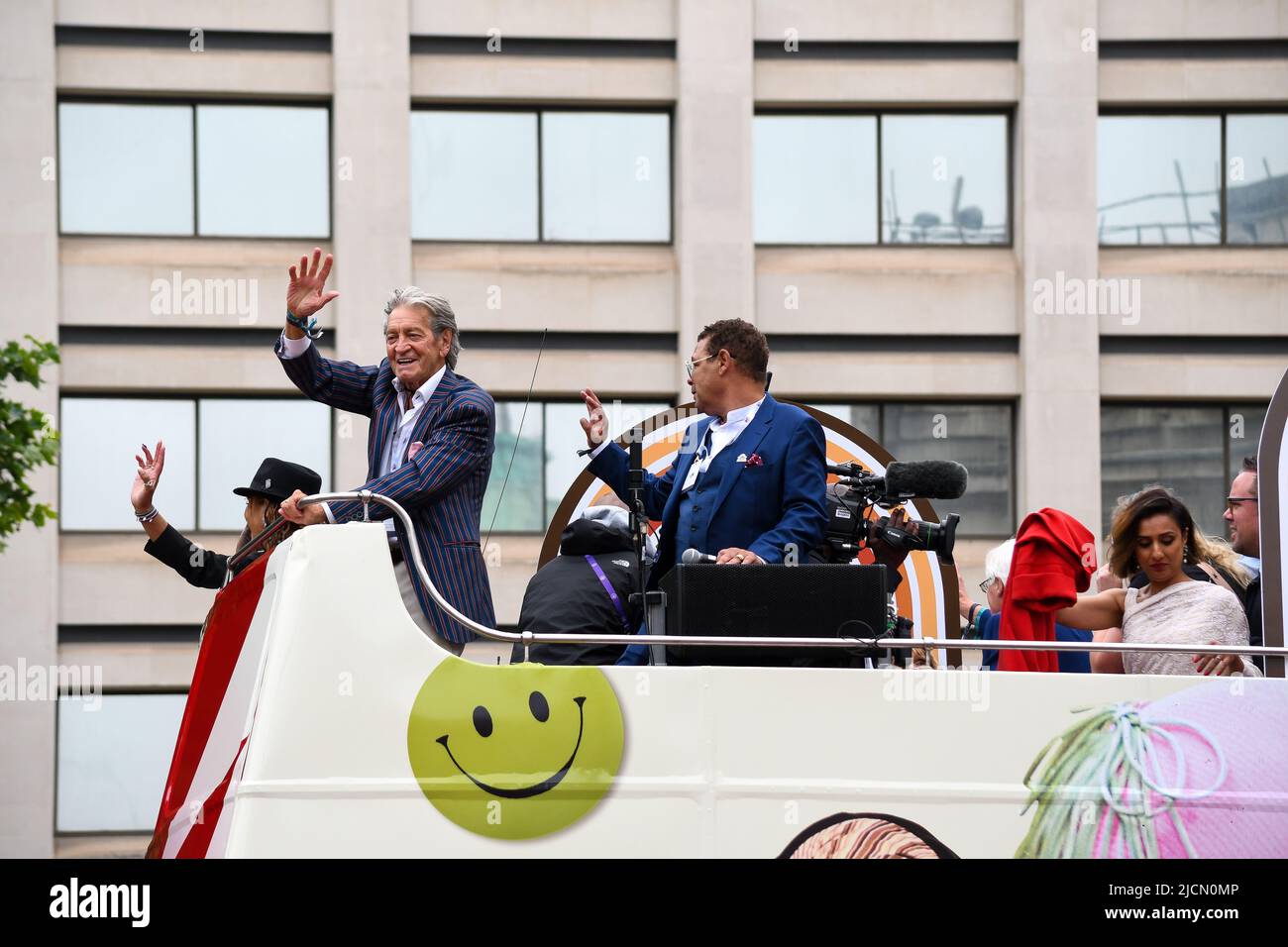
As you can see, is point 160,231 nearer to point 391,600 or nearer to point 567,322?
point 567,322

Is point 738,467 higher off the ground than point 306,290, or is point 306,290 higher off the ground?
point 306,290

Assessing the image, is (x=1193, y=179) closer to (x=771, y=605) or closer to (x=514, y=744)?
(x=771, y=605)

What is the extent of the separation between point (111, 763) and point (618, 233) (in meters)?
9.49

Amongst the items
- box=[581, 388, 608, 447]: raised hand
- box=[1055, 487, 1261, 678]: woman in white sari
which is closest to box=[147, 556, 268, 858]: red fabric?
box=[581, 388, 608, 447]: raised hand

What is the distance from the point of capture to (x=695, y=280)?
70.7ft

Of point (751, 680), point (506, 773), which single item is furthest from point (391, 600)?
point (751, 680)

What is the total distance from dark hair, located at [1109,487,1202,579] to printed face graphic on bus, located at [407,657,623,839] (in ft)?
6.93

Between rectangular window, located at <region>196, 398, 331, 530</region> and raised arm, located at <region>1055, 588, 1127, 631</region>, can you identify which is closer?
raised arm, located at <region>1055, 588, 1127, 631</region>

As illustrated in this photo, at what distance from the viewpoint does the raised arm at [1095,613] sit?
A: 5.97 m

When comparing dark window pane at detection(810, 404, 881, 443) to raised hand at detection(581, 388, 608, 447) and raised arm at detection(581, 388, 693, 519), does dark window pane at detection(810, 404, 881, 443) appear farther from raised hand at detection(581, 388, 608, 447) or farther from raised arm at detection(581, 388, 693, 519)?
raised hand at detection(581, 388, 608, 447)

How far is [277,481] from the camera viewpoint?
6.16 meters

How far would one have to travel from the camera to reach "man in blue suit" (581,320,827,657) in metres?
5.78

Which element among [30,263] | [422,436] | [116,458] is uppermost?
[30,263]

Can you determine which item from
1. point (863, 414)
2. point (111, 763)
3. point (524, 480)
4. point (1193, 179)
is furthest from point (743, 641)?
point (1193, 179)
